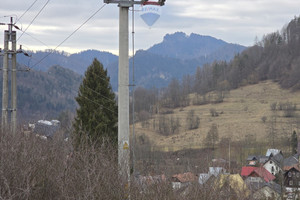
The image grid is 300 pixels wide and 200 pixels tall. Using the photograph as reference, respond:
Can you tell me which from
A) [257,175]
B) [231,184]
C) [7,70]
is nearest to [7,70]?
[7,70]

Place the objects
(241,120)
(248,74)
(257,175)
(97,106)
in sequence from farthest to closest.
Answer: (248,74) < (241,120) < (257,175) < (97,106)

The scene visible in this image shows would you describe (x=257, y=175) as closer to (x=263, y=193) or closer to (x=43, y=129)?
(x=43, y=129)

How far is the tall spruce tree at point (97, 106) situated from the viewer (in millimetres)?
24953

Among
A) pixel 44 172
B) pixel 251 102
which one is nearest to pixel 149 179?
pixel 44 172

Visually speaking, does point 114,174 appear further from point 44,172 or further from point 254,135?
point 254,135

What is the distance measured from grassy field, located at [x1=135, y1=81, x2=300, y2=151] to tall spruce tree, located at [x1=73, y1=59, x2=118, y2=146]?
225 feet

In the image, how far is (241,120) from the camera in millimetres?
131250

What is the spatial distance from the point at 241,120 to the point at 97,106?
110 meters

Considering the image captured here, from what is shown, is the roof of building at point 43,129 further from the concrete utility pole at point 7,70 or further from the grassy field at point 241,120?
the grassy field at point 241,120

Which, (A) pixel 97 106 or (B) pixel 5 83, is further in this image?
(A) pixel 97 106

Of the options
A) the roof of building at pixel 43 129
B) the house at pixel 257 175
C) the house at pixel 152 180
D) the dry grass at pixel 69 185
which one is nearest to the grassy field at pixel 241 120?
the house at pixel 257 175

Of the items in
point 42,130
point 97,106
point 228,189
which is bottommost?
point 228,189

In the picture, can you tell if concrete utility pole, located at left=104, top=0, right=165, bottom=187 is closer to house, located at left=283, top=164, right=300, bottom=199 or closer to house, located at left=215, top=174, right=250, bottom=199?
house, located at left=215, top=174, right=250, bottom=199

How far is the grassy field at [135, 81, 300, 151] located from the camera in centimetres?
11188
